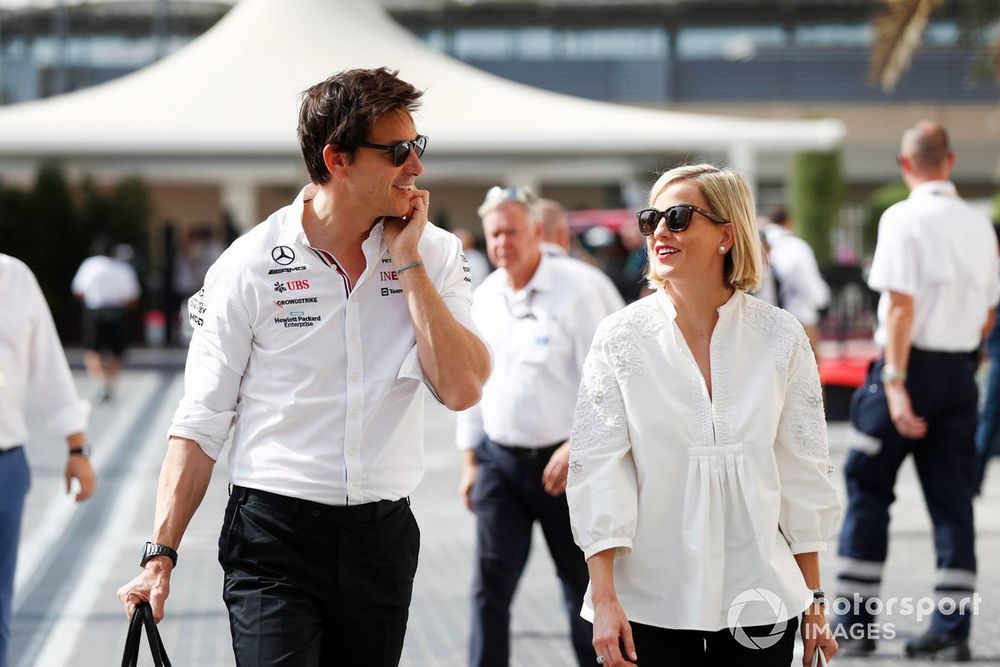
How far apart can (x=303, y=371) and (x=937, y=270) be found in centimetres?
346

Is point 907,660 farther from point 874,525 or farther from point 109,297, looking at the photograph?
point 109,297

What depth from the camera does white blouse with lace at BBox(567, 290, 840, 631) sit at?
3.19m

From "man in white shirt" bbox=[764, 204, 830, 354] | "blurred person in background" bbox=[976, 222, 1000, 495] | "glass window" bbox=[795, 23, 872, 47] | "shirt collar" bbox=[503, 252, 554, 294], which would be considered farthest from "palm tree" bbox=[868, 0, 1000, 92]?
"glass window" bbox=[795, 23, 872, 47]

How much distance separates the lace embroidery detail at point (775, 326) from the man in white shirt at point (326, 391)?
2.12 ft

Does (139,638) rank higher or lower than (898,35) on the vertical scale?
lower

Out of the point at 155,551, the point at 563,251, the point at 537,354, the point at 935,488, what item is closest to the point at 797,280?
the point at 563,251

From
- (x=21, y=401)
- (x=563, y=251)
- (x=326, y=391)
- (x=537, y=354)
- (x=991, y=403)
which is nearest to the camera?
(x=326, y=391)

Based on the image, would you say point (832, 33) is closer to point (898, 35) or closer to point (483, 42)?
point (483, 42)

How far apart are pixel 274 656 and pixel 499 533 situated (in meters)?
2.16

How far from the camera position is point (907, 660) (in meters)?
5.77

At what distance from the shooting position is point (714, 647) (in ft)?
10.6

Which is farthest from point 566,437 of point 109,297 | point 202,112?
point 202,112

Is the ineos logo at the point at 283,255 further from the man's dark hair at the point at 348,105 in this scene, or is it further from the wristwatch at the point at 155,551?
the wristwatch at the point at 155,551

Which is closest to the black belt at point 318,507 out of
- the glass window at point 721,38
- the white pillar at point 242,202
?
the white pillar at point 242,202
